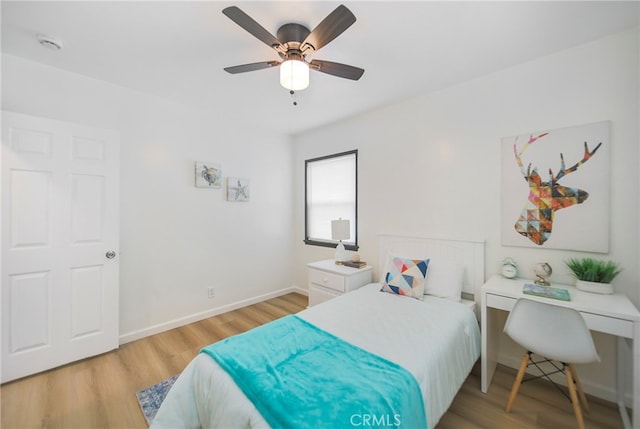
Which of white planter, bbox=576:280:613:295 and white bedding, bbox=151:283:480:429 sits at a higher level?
white planter, bbox=576:280:613:295

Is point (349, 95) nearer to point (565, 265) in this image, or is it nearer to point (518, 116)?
point (518, 116)

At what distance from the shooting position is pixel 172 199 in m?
3.01

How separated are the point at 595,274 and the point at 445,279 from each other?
993mm

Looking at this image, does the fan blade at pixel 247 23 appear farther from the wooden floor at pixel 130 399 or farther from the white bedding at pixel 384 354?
the wooden floor at pixel 130 399

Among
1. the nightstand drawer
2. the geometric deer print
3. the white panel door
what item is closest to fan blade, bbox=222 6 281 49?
the white panel door

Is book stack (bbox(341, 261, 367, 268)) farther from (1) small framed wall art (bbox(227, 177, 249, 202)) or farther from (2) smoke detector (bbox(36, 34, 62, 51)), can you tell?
(2) smoke detector (bbox(36, 34, 62, 51))

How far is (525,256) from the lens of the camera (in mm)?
2197

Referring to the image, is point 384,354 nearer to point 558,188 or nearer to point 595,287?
point 595,287

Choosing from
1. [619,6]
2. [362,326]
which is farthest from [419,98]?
[362,326]

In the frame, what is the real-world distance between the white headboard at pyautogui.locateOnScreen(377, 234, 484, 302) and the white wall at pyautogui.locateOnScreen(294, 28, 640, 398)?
8 cm

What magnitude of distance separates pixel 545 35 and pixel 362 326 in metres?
2.45

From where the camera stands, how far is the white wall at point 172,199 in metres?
2.40

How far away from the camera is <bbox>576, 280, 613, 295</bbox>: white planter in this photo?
178cm

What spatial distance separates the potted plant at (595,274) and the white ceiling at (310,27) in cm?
165
